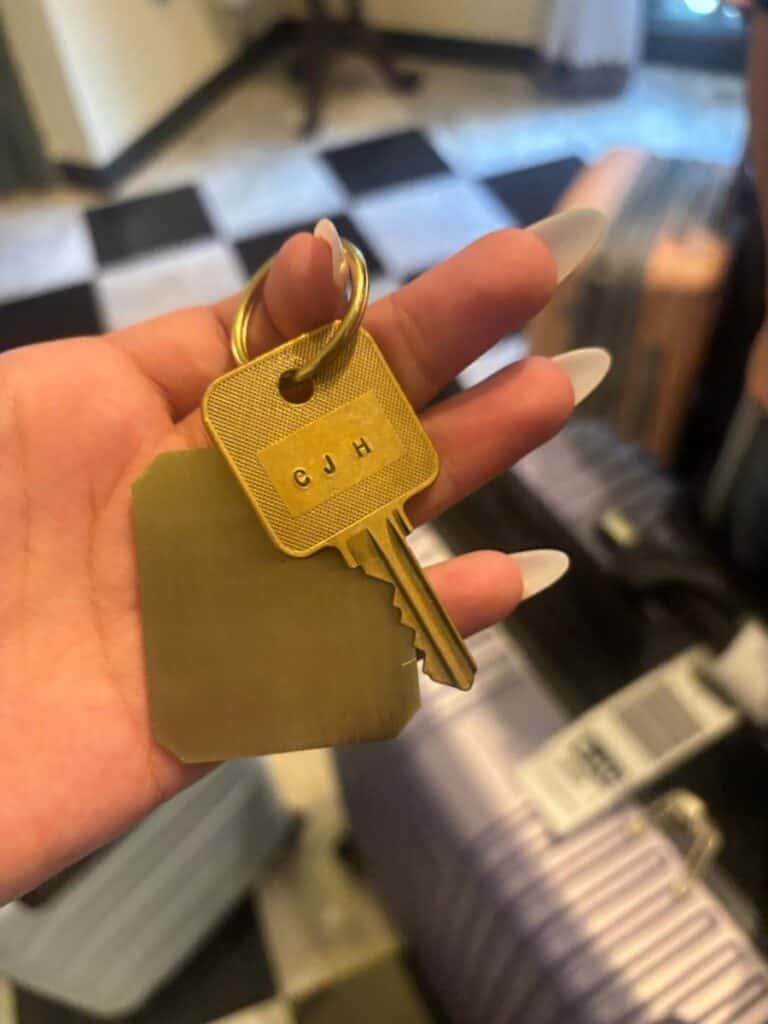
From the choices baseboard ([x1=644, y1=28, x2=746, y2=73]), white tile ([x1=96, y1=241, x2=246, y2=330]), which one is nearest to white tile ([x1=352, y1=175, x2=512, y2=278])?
white tile ([x1=96, y1=241, x2=246, y2=330])

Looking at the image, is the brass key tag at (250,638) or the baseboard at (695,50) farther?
the baseboard at (695,50)

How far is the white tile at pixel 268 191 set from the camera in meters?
1.58

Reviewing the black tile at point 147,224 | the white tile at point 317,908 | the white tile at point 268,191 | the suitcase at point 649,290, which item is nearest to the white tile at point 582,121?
the white tile at point 268,191

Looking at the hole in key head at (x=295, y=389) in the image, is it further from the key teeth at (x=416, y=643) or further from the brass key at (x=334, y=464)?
the key teeth at (x=416, y=643)

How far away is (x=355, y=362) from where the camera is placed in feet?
1.38

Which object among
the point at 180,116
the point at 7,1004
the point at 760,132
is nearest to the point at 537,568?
the point at 760,132

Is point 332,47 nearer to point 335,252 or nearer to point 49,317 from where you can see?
point 49,317

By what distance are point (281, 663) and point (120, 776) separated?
0.36 feet

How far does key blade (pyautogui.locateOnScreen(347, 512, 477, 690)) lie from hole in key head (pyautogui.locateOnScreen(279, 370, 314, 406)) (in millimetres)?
73

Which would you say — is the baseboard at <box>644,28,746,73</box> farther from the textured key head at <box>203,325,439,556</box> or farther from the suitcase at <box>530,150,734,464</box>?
the textured key head at <box>203,325,439,556</box>

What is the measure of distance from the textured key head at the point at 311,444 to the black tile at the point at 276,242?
1084 millimetres

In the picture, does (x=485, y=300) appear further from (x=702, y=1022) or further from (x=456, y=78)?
(x=456, y=78)

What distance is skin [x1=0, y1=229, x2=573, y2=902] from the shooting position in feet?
1.39

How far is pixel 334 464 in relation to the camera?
411 mm
